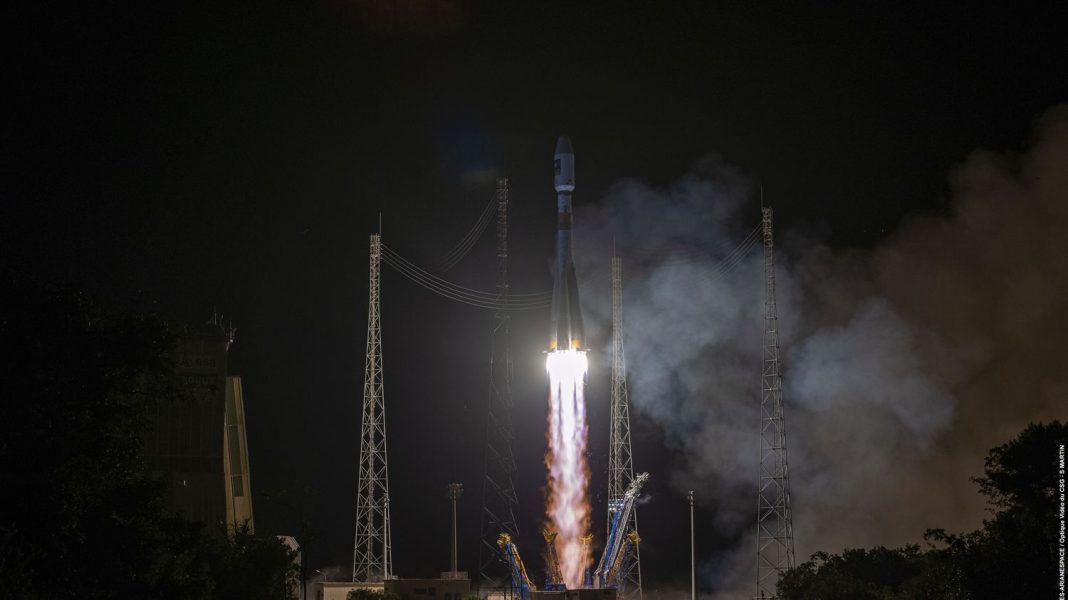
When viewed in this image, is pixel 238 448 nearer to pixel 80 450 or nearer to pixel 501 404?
pixel 501 404

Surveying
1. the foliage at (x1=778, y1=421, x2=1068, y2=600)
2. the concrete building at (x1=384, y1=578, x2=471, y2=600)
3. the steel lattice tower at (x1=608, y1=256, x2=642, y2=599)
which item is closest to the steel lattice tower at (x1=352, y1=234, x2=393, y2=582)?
the concrete building at (x1=384, y1=578, x2=471, y2=600)

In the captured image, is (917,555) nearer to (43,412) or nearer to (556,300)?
(556,300)

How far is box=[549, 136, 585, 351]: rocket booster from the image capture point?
93.6 m

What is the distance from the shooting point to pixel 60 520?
44.7 m

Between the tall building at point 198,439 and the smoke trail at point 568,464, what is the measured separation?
2986 centimetres

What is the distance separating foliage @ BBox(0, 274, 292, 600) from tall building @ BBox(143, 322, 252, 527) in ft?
204

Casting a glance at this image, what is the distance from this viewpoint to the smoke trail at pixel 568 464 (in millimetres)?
93562

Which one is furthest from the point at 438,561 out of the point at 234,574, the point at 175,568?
the point at 175,568

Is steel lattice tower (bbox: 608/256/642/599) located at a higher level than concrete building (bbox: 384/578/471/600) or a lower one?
higher

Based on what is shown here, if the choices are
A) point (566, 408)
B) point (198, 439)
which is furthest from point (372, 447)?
point (198, 439)

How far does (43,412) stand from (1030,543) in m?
44.5

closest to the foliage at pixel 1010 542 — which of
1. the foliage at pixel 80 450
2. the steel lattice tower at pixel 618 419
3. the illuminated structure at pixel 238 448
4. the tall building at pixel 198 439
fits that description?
the steel lattice tower at pixel 618 419

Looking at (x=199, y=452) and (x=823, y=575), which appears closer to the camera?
(x=823, y=575)

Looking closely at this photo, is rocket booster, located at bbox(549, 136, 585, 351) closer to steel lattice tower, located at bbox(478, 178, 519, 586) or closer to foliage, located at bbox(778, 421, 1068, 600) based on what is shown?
steel lattice tower, located at bbox(478, 178, 519, 586)
